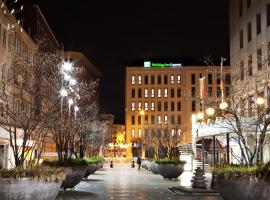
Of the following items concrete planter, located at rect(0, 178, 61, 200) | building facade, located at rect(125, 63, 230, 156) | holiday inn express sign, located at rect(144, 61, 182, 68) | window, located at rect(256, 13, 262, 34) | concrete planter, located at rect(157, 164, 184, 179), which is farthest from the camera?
holiday inn express sign, located at rect(144, 61, 182, 68)

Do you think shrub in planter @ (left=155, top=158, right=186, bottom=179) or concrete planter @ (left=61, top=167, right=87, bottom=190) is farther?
shrub in planter @ (left=155, top=158, right=186, bottom=179)

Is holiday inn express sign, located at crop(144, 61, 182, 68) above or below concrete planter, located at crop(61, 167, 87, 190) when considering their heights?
above

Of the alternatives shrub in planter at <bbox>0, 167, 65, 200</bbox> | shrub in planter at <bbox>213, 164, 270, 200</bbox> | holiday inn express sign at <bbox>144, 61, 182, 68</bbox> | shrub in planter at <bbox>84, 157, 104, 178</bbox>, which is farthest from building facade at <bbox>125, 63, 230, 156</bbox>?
shrub in planter at <bbox>0, 167, 65, 200</bbox>

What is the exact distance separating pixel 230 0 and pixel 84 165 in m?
33.8

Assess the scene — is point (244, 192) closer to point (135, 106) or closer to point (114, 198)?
point (114, 198)

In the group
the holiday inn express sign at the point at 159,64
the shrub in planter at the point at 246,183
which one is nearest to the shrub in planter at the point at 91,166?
the shrub in planter at the point at 246,183

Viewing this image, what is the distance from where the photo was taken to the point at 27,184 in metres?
15.9

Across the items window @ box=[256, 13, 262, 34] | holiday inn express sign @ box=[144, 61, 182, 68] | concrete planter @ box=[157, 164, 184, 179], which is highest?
holiday inn express sign @ box=[144, 61, 182, 68]

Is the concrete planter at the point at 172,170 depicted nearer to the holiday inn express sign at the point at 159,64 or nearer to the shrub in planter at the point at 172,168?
the shrub in planter at the point at 172,168

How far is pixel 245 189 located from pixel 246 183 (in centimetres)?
20

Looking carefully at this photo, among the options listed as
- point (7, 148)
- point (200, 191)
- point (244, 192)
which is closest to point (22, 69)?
point (200, 191)

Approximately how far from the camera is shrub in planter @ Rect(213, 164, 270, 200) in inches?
622

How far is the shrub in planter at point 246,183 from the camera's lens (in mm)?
15797

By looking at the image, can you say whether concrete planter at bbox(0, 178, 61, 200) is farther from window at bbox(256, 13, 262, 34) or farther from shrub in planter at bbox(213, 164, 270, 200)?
window at bbox(256, 13, 262, 34)
